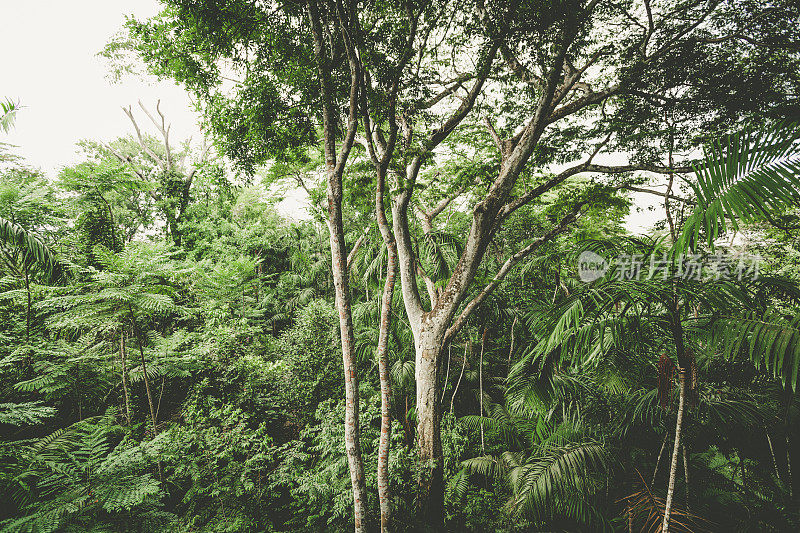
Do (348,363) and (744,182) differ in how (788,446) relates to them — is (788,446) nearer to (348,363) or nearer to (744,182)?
(744,182)

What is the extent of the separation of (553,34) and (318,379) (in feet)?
23.7

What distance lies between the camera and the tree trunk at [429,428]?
162 inches

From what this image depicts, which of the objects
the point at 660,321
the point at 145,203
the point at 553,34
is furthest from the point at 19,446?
the point at 145,203

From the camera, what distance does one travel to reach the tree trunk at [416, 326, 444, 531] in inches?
162

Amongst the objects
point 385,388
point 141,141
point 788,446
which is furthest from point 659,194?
point 141,141

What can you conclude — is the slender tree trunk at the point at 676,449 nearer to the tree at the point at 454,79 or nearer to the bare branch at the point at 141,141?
the tree at the point at 454,79

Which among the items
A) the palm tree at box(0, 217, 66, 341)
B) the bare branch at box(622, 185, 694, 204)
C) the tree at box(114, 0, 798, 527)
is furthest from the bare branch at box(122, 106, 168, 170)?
the bare branch at box(622, 185, 694, 204)

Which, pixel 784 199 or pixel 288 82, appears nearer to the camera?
pixel 784 199

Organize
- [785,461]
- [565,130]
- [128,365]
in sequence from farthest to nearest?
[128,365] < [565,130] < [785,461]

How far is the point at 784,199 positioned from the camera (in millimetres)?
1193

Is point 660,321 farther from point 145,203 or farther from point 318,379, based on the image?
point 145,203

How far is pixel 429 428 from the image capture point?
4500mm

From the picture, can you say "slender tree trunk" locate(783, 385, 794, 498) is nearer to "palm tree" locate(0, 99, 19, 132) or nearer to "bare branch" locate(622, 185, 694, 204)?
"bare branch" locate(622, 185, 694, 204)

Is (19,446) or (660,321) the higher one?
(660,321)
